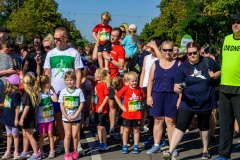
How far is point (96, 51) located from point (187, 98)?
10.4 ft

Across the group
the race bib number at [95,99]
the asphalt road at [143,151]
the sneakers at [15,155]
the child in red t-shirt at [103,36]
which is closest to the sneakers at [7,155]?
the sneakers at [15,155]

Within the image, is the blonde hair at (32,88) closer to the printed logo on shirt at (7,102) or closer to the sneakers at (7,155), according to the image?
the printed logo on shirt at (7,102)

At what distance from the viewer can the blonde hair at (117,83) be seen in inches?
332

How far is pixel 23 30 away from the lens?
56688 millimetres

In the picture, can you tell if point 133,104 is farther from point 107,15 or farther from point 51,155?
point 107,15

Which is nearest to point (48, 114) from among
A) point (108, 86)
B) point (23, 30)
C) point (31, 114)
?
point (31, 114)

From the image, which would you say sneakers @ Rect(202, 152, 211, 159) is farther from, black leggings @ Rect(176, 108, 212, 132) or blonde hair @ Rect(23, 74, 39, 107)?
blonde hair @ Rect(23, 74, 39, 107)

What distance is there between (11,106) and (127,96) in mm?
1972

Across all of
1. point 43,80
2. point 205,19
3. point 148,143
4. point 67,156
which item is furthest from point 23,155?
point 205,19

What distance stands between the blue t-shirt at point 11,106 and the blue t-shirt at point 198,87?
9.04 feet

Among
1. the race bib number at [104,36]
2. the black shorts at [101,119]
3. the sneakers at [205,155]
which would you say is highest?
the race bib number at [104,36]

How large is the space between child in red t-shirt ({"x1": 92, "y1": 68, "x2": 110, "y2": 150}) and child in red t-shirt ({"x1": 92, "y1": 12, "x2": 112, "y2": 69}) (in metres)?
0.91

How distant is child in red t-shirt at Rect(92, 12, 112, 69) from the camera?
938cm

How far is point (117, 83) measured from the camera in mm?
8422
